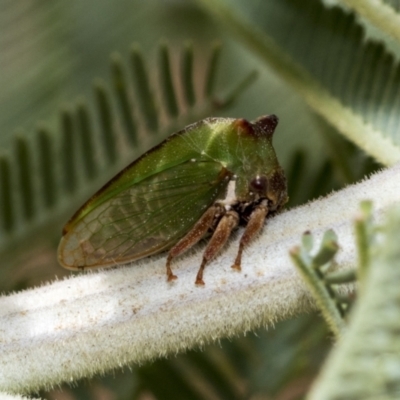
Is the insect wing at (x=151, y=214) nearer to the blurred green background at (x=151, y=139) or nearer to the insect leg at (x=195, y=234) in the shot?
the insect leg at (x=195, y=234)

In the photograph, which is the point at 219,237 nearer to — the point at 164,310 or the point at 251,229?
the point at 251,229

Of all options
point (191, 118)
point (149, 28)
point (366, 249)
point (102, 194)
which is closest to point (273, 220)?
point (102, 194)

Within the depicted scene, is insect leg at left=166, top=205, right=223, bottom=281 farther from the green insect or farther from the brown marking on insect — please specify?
the brown marking on insect

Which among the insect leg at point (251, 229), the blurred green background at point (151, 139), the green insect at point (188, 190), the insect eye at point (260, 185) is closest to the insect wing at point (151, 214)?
the green insect at point (188, 190)

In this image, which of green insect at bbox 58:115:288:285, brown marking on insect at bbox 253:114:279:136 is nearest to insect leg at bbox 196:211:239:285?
green insect at bbox 58:115:288:285

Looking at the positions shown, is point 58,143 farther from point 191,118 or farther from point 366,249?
point 366,249

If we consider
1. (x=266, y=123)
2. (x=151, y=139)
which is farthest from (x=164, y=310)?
(x=151, y=139)
